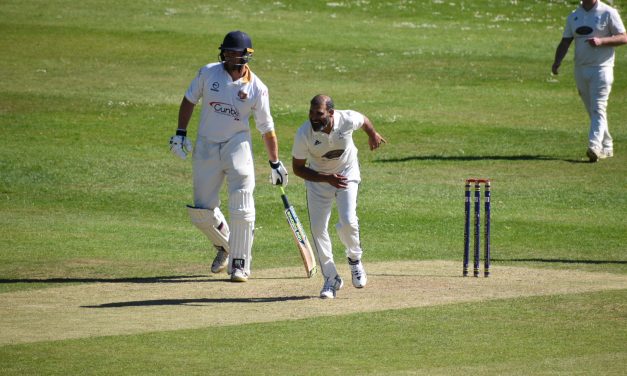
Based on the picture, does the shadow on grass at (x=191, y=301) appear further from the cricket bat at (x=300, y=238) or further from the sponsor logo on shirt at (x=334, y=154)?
the sponsor logo on shirt at (x=334, y=154)

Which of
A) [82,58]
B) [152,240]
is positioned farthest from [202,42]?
[152,240]

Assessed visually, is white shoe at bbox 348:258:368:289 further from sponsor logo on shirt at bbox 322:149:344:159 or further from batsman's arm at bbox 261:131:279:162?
batsman's arm at bbox 261:131:279:162

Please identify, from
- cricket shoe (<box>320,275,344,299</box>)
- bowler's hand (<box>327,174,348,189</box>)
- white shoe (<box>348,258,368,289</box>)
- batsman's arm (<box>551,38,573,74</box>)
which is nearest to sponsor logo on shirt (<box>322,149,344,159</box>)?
bowler's hand (<box>327,174,348,189</box>)

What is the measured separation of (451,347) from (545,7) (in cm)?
2814

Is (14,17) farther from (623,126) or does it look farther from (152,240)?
(152,240)

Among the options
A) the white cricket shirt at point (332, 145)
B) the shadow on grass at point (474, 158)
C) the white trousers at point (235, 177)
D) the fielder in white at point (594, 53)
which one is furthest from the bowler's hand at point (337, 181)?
the shadow on grass at point (474, 158)

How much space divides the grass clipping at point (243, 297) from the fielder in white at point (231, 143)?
53cm

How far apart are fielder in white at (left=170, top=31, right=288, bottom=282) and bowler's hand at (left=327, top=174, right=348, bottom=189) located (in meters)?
1.18

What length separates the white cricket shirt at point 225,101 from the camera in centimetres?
1258

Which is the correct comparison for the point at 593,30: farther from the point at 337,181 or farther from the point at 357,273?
the point at 337,181

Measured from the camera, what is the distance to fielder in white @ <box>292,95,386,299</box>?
1152 centimetres

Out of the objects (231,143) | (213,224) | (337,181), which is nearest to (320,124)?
(337,181)

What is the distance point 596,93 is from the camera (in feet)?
64.1

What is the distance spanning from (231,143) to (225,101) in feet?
1.35
